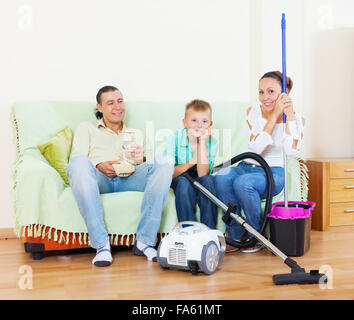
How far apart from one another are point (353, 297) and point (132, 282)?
83 centimetres

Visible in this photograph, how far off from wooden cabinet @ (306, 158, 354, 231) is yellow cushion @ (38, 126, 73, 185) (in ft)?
5.11

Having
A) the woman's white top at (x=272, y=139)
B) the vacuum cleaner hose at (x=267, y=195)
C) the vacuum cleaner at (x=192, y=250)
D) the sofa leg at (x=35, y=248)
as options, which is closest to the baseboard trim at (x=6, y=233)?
the sofa leg at (x=35, y=248)

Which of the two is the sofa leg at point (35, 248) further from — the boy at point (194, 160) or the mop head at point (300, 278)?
the mop head at point (300, 278)

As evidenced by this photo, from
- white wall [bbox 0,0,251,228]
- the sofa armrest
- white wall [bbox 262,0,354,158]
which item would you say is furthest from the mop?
white wall [bbox 262,0,354,158]

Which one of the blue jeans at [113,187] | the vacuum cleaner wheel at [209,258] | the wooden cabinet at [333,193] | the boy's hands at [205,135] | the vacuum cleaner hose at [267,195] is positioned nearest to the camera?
the vacuum cleaner wheel at [209,258]

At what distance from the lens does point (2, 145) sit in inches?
117

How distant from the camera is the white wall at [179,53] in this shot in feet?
9.83

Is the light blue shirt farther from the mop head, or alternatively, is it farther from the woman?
the mop head

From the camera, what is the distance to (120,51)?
3.16 m

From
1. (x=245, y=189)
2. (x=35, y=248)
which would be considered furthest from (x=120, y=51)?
(x=35, y=248)

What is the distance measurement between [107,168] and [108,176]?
44mm

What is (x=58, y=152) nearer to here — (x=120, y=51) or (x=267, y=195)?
(x=120, y=51)

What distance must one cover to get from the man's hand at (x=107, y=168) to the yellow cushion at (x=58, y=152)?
0.69 feet
